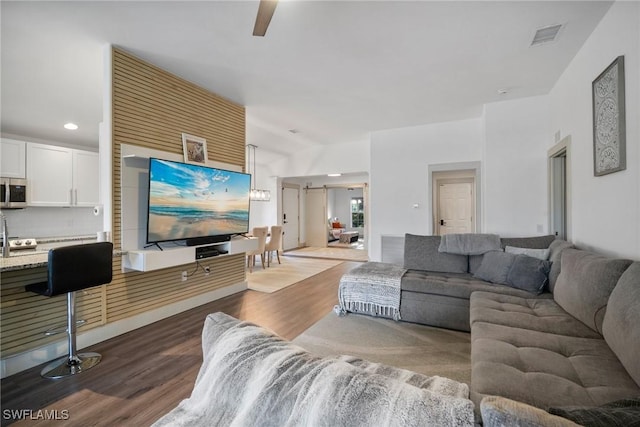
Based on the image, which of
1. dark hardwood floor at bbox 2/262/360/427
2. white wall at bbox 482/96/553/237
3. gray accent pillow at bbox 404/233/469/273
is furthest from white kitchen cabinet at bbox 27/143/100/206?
white wall at bbox 482/96/553/237

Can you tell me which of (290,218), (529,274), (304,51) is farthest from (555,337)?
(290,218)

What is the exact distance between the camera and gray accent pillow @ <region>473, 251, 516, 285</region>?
299 centimetres

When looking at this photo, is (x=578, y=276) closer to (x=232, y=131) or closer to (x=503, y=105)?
(x=503, y=105)

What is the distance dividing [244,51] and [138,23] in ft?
3.02

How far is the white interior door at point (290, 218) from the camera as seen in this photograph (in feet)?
29.9

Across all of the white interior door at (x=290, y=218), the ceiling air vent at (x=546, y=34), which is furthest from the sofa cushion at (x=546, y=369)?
the white interior door at (x=290, y=218)

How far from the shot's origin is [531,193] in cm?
431

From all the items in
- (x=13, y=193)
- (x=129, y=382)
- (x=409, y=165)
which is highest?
(x=409, y=165)

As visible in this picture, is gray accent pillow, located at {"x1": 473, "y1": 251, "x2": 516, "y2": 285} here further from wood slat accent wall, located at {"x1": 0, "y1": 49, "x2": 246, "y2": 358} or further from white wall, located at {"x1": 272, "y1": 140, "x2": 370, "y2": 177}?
white wall, located at {"x1": 272, "y1": 140, "x2": 370, "y2": 177}

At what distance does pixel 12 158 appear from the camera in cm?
450

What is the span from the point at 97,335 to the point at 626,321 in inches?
154

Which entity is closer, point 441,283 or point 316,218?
point 441,283

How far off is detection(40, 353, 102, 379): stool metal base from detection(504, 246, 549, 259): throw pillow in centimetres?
426

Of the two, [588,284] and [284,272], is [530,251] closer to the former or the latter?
[588,284]
